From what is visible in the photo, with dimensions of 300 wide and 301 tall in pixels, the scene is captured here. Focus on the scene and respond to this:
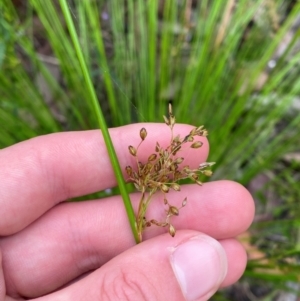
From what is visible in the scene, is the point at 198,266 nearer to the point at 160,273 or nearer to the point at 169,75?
the point at 160,273

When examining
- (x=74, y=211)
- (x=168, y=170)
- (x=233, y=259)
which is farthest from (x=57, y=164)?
(x=233, y=259)

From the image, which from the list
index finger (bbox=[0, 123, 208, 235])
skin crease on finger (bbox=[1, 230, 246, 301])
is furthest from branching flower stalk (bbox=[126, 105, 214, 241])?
index finger (bbox=[0, 123, 208, 235])

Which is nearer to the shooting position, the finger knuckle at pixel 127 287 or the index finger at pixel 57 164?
the finger knuckle at pixel 127 287

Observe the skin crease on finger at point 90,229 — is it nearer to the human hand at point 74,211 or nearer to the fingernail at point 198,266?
the human hand at point 74,211

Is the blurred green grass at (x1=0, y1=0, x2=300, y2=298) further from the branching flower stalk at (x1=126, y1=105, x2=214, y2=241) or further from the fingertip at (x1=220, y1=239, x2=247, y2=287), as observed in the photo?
the branching flower stalk at (x1=126, y1=105, x2=214, y2=241)

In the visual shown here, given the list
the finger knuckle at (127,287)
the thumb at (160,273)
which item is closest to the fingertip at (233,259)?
the thumb at (160,273)

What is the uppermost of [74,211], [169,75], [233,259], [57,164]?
[169,75]
